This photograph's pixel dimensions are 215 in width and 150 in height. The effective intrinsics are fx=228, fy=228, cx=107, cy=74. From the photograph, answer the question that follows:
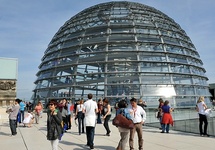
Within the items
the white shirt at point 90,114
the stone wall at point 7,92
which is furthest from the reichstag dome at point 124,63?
the white shirt at point 90,114

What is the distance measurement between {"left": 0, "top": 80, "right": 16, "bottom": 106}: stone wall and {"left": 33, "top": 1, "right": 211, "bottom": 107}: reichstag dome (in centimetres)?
862

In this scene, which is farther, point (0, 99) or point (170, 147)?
point (0, 99)

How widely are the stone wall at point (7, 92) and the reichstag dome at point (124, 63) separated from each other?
28.3ft

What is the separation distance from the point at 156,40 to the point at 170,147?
18.4 meters

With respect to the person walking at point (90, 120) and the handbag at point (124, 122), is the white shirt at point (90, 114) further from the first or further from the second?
the handbag at point (124, 122)

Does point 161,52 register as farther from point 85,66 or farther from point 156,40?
point 85,66

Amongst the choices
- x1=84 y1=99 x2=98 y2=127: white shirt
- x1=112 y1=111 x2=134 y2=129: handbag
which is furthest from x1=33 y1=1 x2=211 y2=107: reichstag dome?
x1=112 y1=111 x2=134 y2=129: handbag

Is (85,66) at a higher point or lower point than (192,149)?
higher

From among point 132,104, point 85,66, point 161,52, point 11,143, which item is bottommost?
point 11,143

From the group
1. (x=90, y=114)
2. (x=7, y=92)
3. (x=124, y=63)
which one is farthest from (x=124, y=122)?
(x=7, y=92)

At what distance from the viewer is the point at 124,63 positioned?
23109 millimetres

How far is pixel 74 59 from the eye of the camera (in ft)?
78.8

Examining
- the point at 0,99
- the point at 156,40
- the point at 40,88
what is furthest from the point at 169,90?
the point at 0,99

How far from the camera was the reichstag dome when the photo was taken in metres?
21.5
